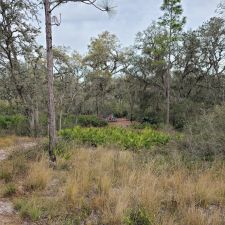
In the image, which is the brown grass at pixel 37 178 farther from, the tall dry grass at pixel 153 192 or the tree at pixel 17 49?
the tree at pixel 17 49

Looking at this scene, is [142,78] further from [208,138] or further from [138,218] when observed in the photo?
[138,218]

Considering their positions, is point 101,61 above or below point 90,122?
above

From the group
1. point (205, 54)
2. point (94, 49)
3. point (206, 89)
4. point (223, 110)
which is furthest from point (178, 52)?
point (223, 110)

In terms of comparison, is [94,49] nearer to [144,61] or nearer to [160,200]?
[144,61]

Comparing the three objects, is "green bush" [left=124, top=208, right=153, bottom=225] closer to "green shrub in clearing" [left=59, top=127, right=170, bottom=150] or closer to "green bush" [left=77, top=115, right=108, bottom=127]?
"green shrub in clearing" [left=59, top=127, right=170, bottom=150]

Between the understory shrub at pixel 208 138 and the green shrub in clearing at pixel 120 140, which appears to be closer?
the understory shrub at pixel 208 138

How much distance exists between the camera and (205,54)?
92.6 ft

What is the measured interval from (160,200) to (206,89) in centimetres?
2554

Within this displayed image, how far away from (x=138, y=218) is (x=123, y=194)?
0.90 metres

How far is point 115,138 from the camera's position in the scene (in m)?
12.8

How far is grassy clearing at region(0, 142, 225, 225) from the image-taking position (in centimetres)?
448

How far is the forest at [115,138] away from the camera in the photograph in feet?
16.1

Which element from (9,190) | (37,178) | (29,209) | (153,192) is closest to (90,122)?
(37,178)

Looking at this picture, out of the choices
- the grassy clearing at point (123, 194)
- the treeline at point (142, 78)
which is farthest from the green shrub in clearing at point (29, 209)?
the treeline at point (142, 78)
